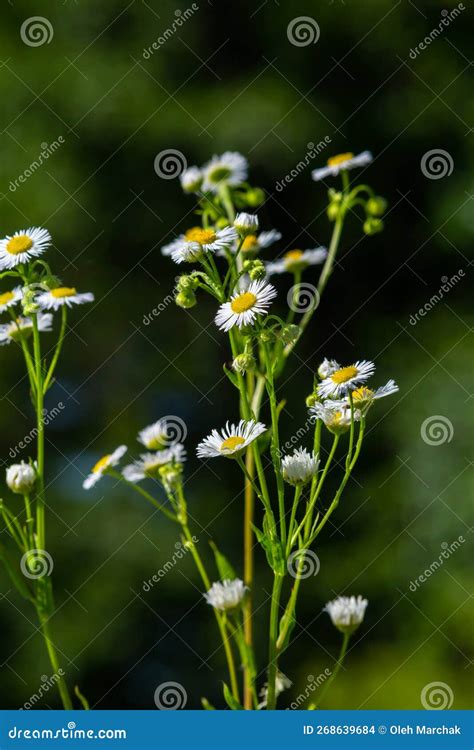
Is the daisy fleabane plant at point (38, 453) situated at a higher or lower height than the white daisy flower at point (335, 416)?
lower

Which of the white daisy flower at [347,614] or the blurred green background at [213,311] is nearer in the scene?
the white daisy flower at [347,614]

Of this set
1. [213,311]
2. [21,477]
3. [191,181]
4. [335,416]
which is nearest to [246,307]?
[335,416]

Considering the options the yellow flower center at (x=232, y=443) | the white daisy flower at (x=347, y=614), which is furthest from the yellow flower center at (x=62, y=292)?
the white daisy flower at (x=347, y=614)

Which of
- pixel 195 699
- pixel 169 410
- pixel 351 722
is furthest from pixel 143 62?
pixel 351 722

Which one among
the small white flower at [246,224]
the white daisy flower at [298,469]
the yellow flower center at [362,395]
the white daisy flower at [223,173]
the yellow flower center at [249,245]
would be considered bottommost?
the white daisy flower at [298,469]

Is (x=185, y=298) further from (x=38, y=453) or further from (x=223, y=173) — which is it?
(x=223, y=173)

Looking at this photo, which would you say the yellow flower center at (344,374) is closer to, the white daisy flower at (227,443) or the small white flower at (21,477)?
the white daisy flower at (227,443)

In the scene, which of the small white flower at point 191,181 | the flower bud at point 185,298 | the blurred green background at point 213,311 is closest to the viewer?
the flower bud at point 185,298

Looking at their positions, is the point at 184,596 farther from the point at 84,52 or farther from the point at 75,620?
the point at 84,52
